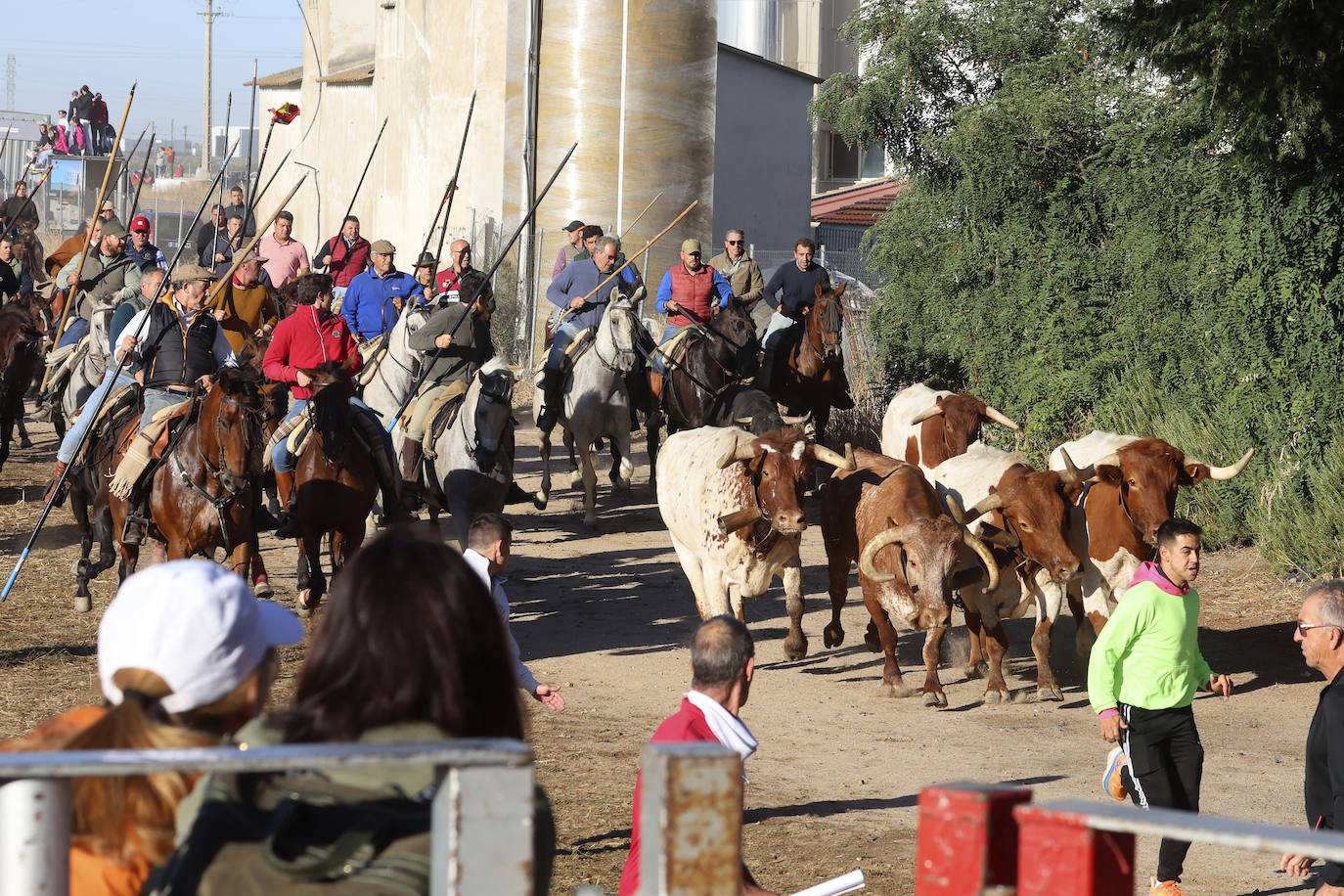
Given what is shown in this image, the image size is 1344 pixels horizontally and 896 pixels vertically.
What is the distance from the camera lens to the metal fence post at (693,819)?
2338 mm

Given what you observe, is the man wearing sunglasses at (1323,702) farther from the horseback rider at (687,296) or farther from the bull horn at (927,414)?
the horseback rider at (687,296)

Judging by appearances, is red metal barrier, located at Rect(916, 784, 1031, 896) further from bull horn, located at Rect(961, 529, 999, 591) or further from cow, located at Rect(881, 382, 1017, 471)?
cow, located at Rect(881, 382, 1017, 471)

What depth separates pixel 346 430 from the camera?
11406mm

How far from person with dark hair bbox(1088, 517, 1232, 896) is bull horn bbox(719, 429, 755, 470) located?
451cm

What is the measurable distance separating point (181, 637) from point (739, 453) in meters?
8.48

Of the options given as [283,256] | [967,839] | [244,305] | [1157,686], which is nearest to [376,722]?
[967,839]

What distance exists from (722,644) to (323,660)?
7.99ft

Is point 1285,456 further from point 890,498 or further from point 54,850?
point 54,850

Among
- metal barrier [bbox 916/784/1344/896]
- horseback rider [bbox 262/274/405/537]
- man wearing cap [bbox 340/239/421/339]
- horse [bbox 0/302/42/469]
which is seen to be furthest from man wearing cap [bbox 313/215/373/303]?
metal barrier [bbox 916/784/1344/896]

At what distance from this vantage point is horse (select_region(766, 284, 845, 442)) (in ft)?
56.4

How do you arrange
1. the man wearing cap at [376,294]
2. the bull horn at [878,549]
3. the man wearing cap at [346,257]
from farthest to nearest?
the man wearing cap at [346,257] < the man wearing cap at [376,294] < the bull horn at [878,549]

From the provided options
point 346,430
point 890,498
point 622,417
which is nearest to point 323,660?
point 890,498

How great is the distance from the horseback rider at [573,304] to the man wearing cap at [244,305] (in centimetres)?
314

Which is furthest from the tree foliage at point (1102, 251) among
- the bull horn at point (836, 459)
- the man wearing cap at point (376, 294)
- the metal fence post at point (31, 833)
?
the metal fence post at point (31, 833)
